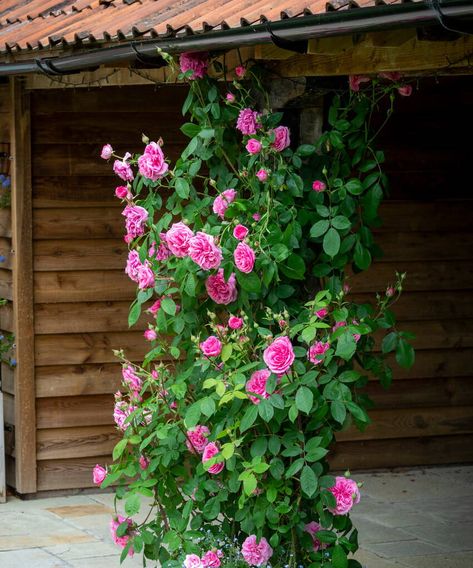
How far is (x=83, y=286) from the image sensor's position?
713 cm

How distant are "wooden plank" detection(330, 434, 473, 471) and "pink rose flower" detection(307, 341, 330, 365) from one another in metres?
3.17

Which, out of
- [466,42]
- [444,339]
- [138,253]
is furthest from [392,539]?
[466,42]

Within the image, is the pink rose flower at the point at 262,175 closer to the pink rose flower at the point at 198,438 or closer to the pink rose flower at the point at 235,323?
the pink rose flower at the point at 235,323

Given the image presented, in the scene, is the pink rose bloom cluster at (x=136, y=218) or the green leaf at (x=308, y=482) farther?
the pink rose bloom cluster at (x=136, y=218)

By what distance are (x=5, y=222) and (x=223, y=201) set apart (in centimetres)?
286

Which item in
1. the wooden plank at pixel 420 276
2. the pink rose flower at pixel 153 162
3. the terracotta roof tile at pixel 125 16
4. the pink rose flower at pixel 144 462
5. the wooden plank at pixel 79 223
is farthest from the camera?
the wooden plank at pixel 420 276

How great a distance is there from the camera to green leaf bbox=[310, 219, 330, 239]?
14.8ft

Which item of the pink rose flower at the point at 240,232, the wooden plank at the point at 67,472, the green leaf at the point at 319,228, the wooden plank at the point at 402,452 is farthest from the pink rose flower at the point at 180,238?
the wooden plank at the point at 402,452

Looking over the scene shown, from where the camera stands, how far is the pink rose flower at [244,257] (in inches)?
173

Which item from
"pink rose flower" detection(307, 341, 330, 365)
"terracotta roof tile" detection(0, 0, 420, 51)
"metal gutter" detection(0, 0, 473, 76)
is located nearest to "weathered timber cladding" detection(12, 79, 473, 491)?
"terracotta roof tile" detection(0, 0, 420, 51)

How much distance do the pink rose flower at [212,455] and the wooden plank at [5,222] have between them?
291cm

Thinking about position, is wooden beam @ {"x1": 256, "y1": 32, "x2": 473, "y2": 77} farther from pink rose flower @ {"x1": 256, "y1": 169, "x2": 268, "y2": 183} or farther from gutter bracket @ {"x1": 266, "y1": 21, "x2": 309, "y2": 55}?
pink rose flower @ {"x1": 256, "y1": 169, "x2": 268, "y2": 183}

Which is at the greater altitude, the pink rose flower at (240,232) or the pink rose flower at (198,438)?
the pink rose flower at (240,232)

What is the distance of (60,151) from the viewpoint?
7020 mm
